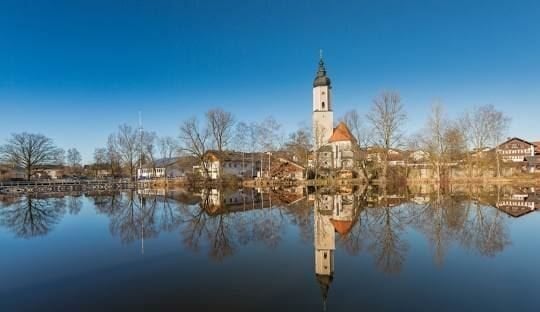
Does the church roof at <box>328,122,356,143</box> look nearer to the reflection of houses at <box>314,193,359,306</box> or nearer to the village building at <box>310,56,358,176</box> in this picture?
the village building at <box>310,56,358,176</box>

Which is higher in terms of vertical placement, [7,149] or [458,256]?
[7,149]

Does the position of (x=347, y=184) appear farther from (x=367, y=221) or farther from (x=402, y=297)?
(x=402, y=297)

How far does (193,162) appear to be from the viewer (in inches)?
2175

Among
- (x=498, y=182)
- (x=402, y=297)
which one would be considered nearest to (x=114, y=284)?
(x=402, y=297)

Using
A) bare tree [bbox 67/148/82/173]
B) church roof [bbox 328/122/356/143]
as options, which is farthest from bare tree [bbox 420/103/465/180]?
bare tree [bbox 67/148/82/173]

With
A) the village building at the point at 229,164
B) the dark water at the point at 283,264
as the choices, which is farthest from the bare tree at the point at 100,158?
the dark water at the point at 283,264

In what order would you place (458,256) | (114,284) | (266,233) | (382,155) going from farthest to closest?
(382,155) → (266,233) → (458,256) → (114,284)

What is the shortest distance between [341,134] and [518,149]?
4661cm

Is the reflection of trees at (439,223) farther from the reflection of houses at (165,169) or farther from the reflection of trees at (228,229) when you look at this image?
the reflection of houses at (165,169)

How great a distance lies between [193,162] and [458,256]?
161 ft

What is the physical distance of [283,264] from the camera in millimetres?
9500

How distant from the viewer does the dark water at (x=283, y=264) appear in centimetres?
678

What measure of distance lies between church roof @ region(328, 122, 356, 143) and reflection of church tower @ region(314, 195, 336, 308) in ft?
160

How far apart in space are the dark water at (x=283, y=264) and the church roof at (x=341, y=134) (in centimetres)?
4769
